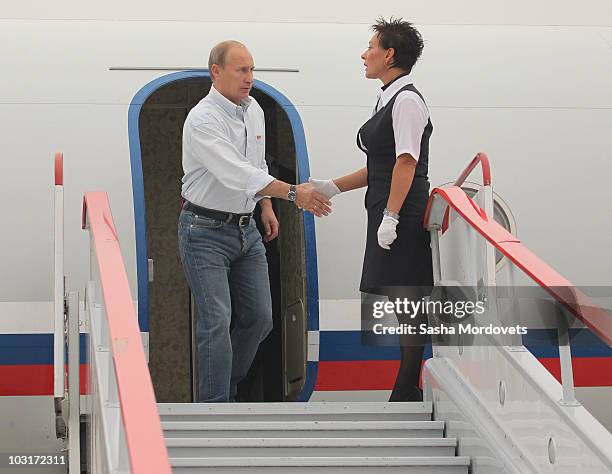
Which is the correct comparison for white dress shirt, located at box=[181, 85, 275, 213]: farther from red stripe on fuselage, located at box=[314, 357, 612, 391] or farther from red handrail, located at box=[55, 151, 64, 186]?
red stripe on fuselage, located at box=[314, 357, 612, 391]

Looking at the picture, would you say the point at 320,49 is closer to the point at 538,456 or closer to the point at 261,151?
the point at 261,151

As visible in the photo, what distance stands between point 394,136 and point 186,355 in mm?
3114

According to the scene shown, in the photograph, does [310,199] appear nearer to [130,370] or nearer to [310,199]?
[310,199]

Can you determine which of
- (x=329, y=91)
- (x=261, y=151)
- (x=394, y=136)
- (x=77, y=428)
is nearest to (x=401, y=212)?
(x=394, y=136)

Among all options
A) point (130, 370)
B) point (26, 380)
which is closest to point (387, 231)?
point (26, 380)

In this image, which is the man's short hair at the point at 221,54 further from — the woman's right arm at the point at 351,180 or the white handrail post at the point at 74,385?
the white handrail post at the point at 74,385

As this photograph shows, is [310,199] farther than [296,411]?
Yes

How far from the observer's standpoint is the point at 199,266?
544 cm

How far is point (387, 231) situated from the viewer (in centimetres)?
521

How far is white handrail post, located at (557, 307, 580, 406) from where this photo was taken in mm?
3904

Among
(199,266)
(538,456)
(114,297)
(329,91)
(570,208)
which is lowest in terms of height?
(538,456)

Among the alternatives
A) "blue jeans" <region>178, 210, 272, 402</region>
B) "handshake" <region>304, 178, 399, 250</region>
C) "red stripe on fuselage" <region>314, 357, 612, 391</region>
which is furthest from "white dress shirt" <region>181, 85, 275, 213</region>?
"red stripe on fuselage" <region>314, 357, 612, 391</region>

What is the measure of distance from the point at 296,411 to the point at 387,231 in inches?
34.7

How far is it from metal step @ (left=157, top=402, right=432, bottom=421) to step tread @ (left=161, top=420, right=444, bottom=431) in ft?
0.47
